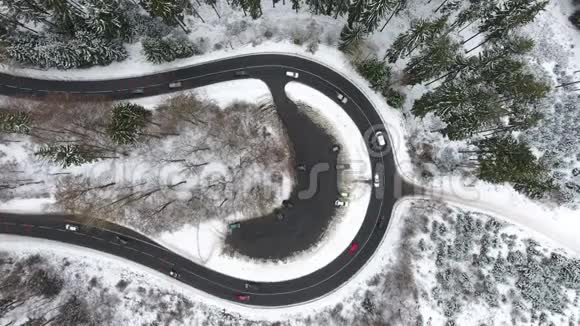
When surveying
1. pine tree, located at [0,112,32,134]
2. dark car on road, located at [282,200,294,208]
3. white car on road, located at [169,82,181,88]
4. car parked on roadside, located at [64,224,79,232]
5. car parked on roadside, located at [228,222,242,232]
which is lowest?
car parked on roadside, located at [64,224,79,232]

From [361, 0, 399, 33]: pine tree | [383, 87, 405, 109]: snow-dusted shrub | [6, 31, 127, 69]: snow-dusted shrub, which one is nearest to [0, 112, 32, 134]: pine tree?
[6, 31, 127, 69]: snow-dusted shrub

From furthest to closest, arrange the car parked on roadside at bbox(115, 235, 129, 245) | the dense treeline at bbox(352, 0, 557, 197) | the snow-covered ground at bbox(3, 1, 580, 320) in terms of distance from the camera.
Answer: the car parked on roadside at bbox(115, 235, 129, 245) → the snow-covered ground at bbox(3, 1, 580, 320) → the dense treeline at bbox(352, 0, 557, 197)

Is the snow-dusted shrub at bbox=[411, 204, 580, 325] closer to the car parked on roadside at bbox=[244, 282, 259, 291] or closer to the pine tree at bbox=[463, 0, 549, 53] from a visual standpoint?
the car parked on roadside at bbox=[244, 282, 259, 291]

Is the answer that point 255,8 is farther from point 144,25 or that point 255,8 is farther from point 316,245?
point 316,245

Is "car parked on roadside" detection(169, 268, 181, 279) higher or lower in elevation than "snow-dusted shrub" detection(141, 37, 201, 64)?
lower

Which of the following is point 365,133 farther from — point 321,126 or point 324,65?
point 324,65
